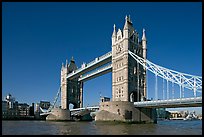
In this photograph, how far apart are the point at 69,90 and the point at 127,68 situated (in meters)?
35.7

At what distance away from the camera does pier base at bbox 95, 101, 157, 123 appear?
45312 millimetres


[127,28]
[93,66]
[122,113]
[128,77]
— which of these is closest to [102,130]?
[122,113]

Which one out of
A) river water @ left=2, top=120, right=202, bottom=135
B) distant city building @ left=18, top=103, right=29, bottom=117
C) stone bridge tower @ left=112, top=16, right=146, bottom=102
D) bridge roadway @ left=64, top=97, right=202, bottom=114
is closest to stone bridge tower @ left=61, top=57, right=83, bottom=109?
stone bridge tower @ left=112, top=16, right=146, bottom=102

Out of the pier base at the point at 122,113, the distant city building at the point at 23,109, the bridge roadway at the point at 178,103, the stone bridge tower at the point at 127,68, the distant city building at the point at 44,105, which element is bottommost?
the distant city building at the point at 23,109

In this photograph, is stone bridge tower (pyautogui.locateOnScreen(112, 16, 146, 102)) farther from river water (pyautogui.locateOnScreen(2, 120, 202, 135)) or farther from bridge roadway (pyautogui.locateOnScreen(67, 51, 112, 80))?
river water (pyautogui.locateOnScreen(2, 120, 202, 135))

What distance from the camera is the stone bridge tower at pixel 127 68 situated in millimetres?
52094

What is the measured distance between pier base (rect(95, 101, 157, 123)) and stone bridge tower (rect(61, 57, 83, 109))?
1406 inches

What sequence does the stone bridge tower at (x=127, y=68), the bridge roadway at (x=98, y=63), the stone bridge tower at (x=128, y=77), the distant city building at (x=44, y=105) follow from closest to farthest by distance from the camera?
the stone bridge tower at (x=128, y=77), the stone bridge tower at (x=127, y=68), the bridge roadway at (x=98, y=63), the distant city building at (x=44, y=105)

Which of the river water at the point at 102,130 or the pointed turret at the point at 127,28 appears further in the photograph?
the pointed turret at the point at 127,28

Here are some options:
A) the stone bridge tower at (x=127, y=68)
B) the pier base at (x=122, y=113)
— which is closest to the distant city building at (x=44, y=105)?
the stone bridge tower at (x=127, y=68)

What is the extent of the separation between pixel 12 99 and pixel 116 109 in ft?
297

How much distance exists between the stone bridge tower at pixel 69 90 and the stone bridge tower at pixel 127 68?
30.1 m

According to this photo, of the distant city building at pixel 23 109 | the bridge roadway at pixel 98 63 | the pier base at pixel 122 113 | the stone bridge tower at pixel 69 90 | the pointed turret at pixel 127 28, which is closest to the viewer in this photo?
the pier base at pixel 122 113

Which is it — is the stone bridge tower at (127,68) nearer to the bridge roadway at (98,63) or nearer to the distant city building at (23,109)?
the bridge roadway at (98,63)
